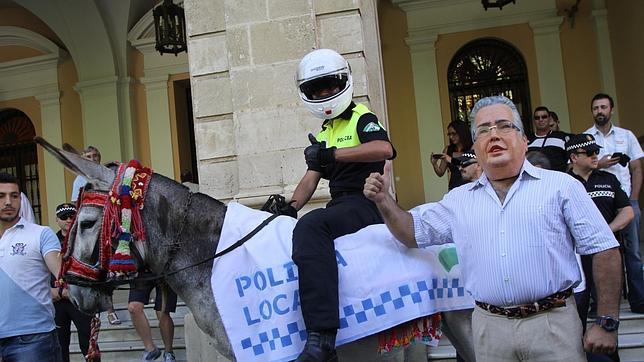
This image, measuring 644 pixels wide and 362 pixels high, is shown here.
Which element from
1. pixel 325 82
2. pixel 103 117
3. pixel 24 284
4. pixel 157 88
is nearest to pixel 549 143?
pixel 325 82

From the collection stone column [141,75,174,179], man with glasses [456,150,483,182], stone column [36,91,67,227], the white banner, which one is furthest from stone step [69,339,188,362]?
stone column [36,91,67,227]

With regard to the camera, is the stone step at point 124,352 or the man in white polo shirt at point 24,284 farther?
the stone step at point 124,352

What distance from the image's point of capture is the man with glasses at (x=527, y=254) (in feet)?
9.41

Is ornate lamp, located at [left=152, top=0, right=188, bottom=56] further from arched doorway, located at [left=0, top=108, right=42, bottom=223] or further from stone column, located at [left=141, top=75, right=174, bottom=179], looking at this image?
arched doorway, located at [left=0, top=108, right=42, bottom=223]

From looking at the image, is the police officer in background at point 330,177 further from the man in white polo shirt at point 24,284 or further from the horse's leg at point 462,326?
the man in white polo shirt at point 24,284

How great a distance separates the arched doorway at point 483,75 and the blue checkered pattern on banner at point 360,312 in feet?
29.7

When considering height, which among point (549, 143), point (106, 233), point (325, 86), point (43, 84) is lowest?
point (106, 233)

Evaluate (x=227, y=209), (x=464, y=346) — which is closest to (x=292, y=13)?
(x=227, y=209)

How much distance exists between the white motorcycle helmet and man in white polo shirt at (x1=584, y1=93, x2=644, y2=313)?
396 centimetres

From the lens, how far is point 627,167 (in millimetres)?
7359

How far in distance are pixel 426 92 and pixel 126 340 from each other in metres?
6.68

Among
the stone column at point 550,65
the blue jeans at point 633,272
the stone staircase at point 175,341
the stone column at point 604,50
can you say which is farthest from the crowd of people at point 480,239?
the stone column at point 604,50

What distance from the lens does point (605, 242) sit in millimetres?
2861

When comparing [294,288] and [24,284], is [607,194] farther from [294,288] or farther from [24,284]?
[24,284]
